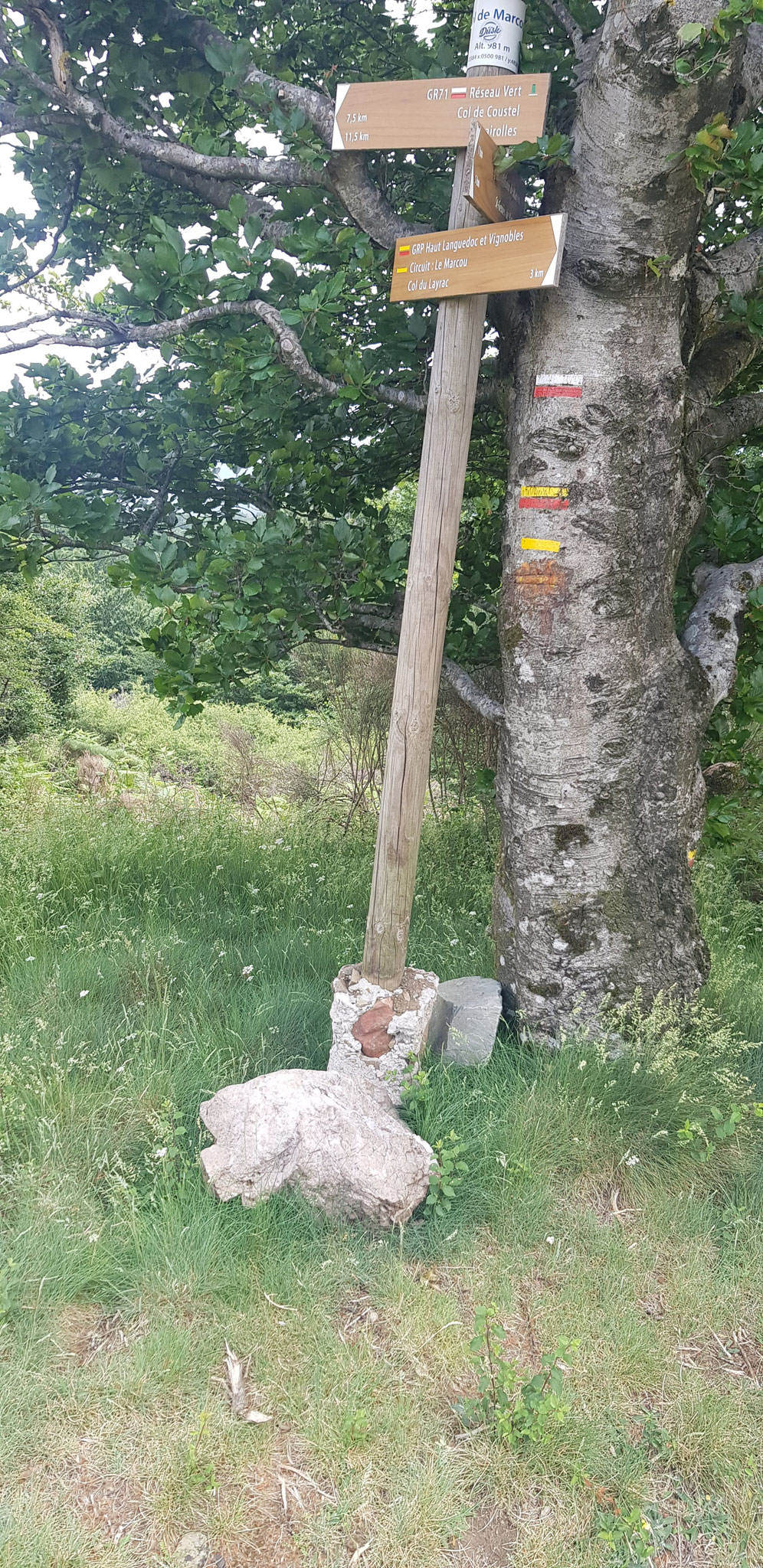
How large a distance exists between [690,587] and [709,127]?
1.80 m

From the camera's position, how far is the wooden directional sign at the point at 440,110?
8.98ft

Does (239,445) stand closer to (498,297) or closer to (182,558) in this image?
(182,558)

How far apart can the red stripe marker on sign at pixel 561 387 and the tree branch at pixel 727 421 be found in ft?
2.24

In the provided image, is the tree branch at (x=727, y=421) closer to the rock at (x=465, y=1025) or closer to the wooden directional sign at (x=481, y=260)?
the wooden directional sign at (x=481, y=260)

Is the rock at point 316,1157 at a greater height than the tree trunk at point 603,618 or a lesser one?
lesser

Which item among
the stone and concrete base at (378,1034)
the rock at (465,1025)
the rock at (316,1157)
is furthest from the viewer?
the rock at (465,1025)

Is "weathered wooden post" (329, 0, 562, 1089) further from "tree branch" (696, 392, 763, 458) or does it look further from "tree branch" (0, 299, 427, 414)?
"tree branch" (696, 392, 763, 458)

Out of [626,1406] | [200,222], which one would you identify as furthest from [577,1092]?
[200,222]

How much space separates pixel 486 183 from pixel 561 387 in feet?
2.21

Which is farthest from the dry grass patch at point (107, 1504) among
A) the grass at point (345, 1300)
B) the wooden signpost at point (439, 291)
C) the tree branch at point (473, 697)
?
the tree branch at point (473, 697)

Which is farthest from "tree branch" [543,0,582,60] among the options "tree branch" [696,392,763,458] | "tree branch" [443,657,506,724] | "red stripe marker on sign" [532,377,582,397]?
"tree branch" [443,657,506,724]

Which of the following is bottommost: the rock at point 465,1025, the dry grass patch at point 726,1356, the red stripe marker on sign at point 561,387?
→ the dry grass patch at point 726,1356

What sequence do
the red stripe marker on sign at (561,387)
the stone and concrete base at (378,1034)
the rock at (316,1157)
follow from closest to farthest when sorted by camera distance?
the rock at (316,1157) → the stone and concrete base at (378,1034) → the red stripe marker on sign at (561,387)

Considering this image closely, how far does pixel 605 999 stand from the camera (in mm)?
3299
